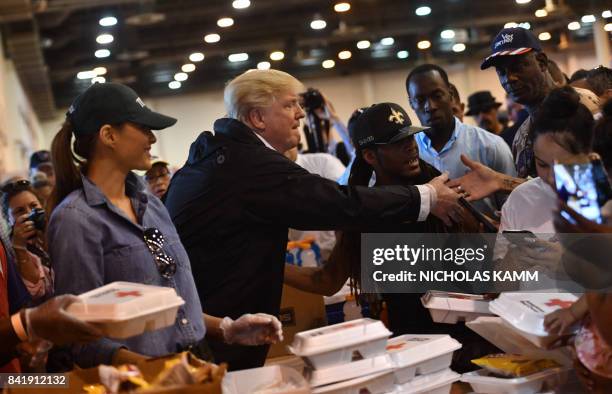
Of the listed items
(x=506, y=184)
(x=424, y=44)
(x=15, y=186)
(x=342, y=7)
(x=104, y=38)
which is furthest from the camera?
(x=424, y=44)

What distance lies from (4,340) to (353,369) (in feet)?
2.82

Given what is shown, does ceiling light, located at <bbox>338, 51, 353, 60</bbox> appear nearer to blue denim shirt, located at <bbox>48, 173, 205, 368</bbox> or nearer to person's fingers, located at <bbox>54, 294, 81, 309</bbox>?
blue denim shirt, located at <bbox>48, 173, 205, 368</bbox>

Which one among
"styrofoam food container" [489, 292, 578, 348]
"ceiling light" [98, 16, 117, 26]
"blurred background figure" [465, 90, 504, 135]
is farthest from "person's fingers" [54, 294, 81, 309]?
"ceiling light" [98, 16, 117, 26]

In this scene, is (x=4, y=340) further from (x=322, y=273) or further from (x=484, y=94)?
(x=484, y=94)

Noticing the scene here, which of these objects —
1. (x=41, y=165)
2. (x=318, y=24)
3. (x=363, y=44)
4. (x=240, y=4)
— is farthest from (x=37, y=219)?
(x=363, y=44)

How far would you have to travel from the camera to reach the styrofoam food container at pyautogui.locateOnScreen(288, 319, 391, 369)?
252 centimetres

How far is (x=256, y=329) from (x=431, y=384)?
51 cm

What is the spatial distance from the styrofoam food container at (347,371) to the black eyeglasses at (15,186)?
2.69 m

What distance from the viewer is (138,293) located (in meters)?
2.29

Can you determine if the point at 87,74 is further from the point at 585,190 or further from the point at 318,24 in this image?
the point at 585,190

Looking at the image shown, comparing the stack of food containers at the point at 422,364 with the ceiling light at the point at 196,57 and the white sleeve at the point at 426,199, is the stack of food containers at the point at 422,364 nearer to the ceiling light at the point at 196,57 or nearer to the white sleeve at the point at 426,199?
the white sleeve at the point at 426,199

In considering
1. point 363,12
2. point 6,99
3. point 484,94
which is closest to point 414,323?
point 484,94

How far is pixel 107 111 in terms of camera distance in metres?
2.72

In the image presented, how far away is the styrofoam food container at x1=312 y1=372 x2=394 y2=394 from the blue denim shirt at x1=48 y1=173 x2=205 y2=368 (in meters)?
0.44
